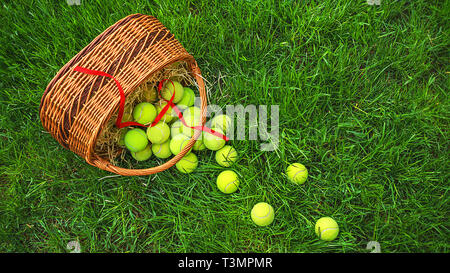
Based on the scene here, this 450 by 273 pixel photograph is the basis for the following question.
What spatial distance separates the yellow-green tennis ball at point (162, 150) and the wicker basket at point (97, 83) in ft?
0.80

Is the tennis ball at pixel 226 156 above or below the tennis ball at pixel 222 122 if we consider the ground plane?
below

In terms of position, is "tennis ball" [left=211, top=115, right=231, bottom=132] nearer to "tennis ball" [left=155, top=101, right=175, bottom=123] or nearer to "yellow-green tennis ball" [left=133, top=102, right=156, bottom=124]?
"tennis ball" [left=155, top=101, right=175, bottom=123]

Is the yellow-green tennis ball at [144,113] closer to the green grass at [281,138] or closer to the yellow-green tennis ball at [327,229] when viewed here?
the green grass at [281,138]

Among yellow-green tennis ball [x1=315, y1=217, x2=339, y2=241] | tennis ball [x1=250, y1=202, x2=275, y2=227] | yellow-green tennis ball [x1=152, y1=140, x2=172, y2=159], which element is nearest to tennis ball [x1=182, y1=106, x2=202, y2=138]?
yellow-green tennis ball [x1=152, y1=140, x2=172, y2=159]

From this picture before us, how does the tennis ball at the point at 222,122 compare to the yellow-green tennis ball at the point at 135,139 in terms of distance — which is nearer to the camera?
the yellow-green tennis ball at the point at 135,139

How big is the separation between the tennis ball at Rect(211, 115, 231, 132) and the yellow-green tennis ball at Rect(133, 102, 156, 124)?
33cm

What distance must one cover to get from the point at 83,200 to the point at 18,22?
4.01 ft

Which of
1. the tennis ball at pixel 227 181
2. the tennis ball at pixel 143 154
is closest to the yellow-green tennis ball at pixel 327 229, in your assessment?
the tennis ball at pixel 227 181

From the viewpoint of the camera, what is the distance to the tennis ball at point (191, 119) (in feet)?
4.98

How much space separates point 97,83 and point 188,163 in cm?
60

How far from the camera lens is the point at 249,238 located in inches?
61.8

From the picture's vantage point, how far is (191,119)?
60.3 inches

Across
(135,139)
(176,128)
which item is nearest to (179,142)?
(176,128)

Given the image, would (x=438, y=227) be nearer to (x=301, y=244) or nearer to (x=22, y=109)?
(x=301, y=244)
